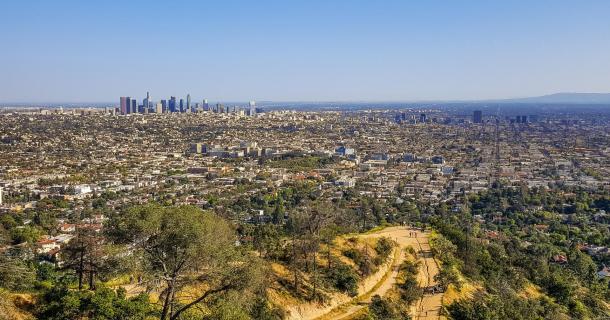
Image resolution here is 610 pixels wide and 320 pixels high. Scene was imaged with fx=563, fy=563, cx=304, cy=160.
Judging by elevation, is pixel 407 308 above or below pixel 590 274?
above

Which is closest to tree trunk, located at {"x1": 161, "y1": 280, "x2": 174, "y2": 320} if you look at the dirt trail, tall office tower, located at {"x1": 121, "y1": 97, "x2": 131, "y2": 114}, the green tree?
the green tree

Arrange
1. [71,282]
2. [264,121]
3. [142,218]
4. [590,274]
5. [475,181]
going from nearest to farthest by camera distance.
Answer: [142,218]
[71,282]
[590,274]
[475,181]
[264,121]

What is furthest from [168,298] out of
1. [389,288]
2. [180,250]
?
[389,288]

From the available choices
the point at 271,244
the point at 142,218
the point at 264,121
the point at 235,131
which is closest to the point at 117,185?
the point at 271,244

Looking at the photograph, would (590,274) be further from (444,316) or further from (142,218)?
(142,218)

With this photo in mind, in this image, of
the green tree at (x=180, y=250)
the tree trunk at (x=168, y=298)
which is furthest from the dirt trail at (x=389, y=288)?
the tree trunk at (x=168, y=298)

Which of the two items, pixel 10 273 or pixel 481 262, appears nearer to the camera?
pixel 10 273

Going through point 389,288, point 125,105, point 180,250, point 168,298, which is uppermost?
point 125,105

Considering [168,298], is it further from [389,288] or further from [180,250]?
[389,288]
